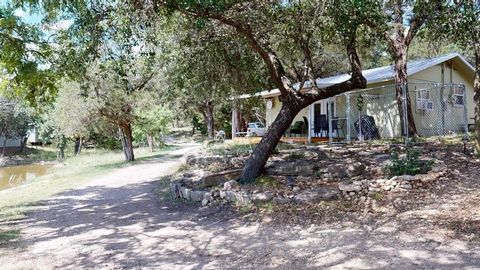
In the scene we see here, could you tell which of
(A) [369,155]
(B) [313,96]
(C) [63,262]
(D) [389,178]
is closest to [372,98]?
(A) [369,155]

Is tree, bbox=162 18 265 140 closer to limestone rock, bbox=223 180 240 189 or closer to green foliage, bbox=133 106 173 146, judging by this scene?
limestone rock, bbox=223 180 240 189

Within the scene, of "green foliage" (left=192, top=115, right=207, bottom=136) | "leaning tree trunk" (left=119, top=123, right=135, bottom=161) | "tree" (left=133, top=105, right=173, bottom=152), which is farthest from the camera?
"green foliage" (left=192, top=115, right=207, bottom=136)

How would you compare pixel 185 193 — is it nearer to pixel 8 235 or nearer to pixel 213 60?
pixel 8 235

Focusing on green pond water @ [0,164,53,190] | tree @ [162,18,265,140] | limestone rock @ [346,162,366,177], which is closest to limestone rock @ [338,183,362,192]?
limestone rock @ [346,162,366,177]

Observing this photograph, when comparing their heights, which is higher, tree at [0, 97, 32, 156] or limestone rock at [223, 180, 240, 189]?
tree at [0, 97, 32, 156]

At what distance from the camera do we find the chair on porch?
50.6 ft

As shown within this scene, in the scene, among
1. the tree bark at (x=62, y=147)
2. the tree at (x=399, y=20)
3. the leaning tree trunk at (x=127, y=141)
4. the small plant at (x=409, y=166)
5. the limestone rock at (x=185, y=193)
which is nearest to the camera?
the tree at (x=399, y=20)

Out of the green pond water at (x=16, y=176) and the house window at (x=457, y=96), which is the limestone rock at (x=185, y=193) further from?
the house window at (x=457, y=96)

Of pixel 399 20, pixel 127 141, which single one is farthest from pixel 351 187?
pixel 127 141

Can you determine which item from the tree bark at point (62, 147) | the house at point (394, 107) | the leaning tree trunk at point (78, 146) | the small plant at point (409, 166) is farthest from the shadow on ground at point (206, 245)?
the tree bark at point (62, 147)

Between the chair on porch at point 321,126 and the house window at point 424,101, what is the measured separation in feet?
11.6

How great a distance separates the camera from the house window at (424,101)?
14.8 meters

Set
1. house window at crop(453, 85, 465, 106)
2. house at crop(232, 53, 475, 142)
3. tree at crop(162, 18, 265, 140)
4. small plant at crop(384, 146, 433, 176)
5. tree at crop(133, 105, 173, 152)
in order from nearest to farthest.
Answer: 1. small plant at crop(384, 146, 433, 176)
2. tree at crop(162, 18, 265, 140)
3. house at crop(232, 53, 475, 142)
4. house window at crop(453, 85, 465, 106)
5. tree at crop(133, 105, 173, 152)

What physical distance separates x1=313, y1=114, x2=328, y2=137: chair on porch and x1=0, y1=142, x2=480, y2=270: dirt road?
9111 millimetres
